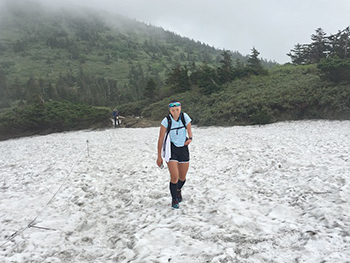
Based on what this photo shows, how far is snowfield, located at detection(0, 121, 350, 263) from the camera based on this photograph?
309 centimetres

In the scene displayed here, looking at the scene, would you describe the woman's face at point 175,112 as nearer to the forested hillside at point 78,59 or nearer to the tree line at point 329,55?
the tree line at point 329,55

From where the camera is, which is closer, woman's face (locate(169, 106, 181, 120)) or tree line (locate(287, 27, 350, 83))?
woman's face (locate(169, 106, 181, 120))

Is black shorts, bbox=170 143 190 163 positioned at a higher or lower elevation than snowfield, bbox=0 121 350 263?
higher

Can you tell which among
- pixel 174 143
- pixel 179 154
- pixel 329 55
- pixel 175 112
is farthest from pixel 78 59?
pixel 179 154

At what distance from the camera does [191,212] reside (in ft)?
14.6

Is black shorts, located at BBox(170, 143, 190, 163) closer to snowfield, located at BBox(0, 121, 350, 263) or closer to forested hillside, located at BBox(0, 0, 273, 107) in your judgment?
snowfield, located at BBox(0, 121, 350, 263)

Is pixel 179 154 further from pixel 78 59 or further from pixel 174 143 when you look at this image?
pixel 78 59

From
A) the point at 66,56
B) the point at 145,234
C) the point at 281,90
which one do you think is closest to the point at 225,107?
the point at 281,90

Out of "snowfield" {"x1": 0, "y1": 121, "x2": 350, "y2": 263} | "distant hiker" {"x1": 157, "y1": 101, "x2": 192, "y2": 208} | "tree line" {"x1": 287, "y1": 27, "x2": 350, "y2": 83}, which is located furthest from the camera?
"tree line" {"x1": 287, "y1": 27, "x2": 350, "y2": 83}

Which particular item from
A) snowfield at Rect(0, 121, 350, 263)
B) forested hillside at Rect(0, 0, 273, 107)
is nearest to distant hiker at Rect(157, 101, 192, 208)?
snowfield at Rect(0, 121, 350, 263)

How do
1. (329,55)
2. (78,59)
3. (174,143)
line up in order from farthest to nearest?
1. (78,59)
2. (329,55)
3. (174,143)

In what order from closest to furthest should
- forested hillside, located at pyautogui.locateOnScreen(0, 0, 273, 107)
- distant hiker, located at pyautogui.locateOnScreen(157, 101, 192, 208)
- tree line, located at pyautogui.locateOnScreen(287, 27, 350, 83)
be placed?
1. distant hiker, located at pyautogui.locateOnScreen(157, 101, 192, 208)
2. tree line, located at pyautogui.locateOnScreen(287, 27, 350, 83)
3. forested hillside, located at pyautogui.locateOnScreen(0, 0, 273, 107)

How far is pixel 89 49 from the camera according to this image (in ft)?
498

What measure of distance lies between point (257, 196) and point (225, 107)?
17.7 metres
